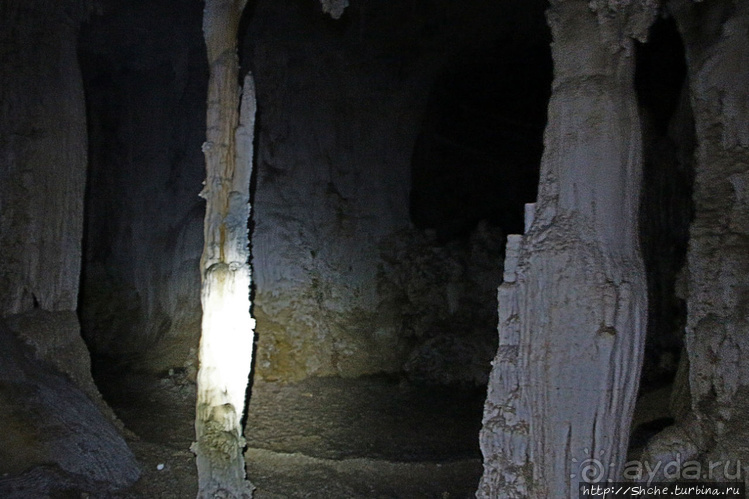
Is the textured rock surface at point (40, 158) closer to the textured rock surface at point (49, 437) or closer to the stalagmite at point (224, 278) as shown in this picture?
the textured rock surface at point (49, 437)

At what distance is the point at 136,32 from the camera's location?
11.6 metres

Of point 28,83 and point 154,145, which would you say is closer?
point 28,83

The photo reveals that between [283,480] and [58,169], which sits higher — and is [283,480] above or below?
below

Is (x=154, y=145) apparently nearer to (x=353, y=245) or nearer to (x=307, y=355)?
(x=353, y=245)

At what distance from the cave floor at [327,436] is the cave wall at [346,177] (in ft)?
3.52

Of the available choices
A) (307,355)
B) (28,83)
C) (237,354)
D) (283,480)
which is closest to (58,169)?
(28,83)

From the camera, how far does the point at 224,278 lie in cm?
503

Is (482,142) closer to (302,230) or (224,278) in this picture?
(302,230)

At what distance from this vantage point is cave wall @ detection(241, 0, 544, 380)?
1066cm

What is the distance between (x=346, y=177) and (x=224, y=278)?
6872mm

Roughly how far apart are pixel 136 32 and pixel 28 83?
17.2 feet

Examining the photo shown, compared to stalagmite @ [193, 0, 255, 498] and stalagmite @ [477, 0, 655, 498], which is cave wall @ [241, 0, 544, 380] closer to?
stalagmite @ [193, 0, 255, 498]

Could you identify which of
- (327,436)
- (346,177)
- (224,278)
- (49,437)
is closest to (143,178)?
(346,177)

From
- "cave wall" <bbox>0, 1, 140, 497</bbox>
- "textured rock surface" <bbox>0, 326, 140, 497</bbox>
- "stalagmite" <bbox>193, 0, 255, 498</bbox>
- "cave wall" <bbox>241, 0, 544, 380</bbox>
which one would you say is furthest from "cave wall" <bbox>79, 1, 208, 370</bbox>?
"stalagmite" <bbox>193, 0, 255, 498</bbox>
